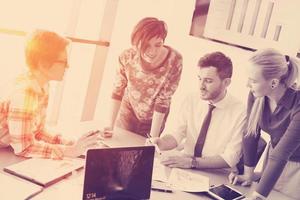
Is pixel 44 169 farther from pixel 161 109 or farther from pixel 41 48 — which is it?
pixel 161 109

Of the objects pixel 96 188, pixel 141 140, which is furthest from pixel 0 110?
pixel 141 140

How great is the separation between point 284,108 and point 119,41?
3.74 ft

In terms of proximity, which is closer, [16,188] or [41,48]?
[16,188]

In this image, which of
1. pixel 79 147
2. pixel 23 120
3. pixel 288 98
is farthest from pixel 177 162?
pixel 23 120

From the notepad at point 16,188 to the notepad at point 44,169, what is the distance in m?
0.03

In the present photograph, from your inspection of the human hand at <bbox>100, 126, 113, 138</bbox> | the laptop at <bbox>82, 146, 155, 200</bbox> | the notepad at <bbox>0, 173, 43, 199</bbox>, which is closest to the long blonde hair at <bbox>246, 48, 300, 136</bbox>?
the laptop at <bbox>82, 146, 155, 200</bbox>

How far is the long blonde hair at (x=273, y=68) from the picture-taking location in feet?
6.27

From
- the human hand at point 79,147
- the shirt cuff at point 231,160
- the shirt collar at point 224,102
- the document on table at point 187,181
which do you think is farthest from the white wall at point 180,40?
the human hand at point 79,147

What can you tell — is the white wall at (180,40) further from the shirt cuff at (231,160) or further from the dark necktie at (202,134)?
the shirt cuff at (231,160)

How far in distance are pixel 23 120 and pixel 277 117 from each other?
4.08ft

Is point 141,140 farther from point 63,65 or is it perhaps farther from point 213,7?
point 213,7

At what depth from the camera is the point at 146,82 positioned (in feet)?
7.64

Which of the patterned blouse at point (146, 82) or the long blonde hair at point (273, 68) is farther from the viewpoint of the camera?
the patterned blouse at point (146, 82)

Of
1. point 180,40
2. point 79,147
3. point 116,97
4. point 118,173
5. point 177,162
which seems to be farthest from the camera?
point 116,97
